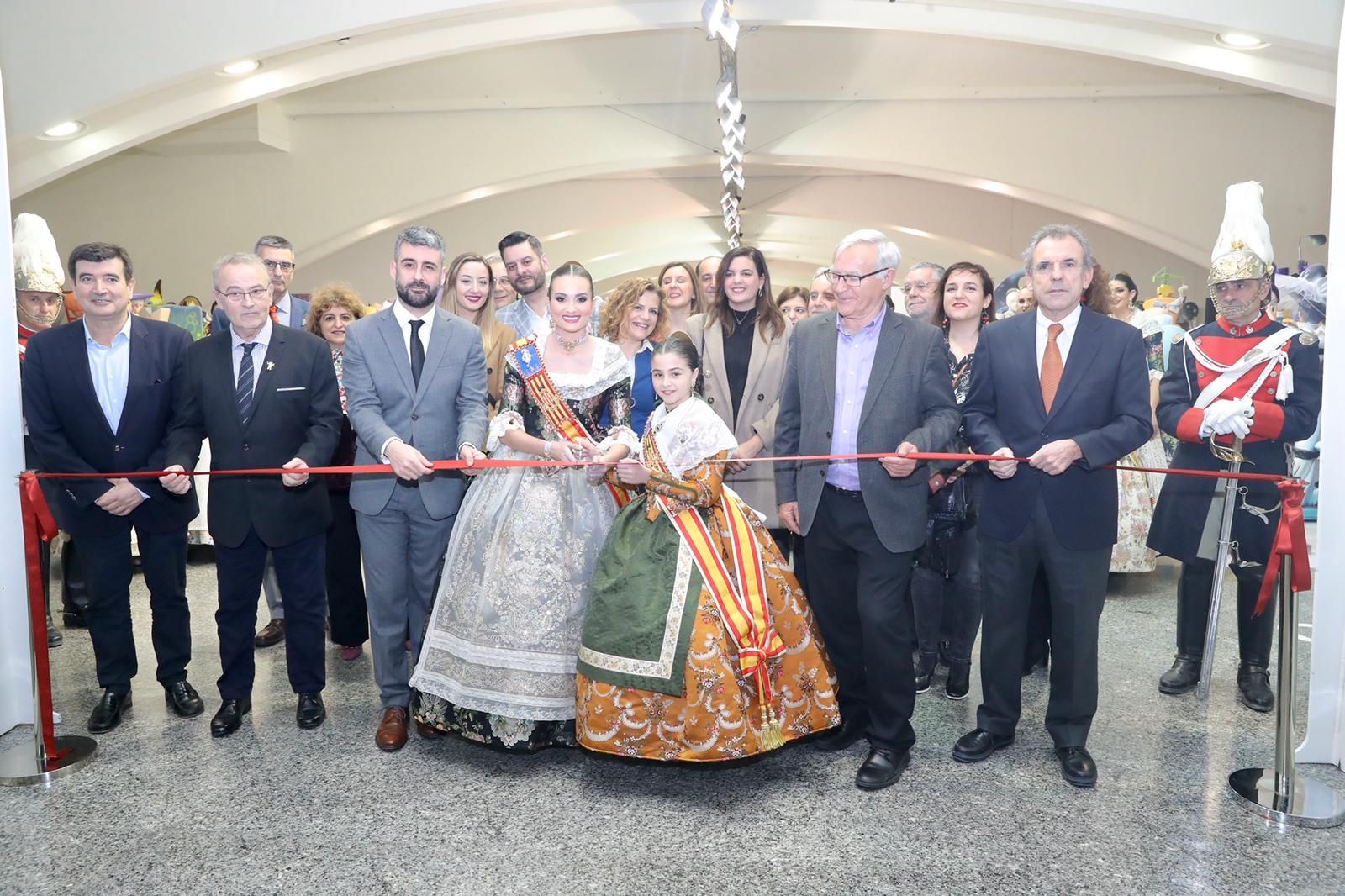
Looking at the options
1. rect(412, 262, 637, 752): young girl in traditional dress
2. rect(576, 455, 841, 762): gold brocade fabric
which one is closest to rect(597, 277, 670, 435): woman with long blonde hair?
rect(412, 262, 637, 752): young girl in traditional dress

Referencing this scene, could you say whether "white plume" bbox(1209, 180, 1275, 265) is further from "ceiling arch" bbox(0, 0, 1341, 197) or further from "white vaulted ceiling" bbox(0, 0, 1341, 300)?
"white vaulted ceiling" bbox(0, 0, 1341, 300)

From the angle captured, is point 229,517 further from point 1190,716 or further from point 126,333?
point 1190,716

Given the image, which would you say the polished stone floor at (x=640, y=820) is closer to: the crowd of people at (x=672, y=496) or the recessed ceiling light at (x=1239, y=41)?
the crowd of people at (x=672, y=496)

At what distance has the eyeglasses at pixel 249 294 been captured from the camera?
143 inches

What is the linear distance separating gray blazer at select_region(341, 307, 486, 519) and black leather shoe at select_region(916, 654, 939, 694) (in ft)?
6.45

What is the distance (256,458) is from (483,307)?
130cm

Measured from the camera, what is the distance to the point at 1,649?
3832mm

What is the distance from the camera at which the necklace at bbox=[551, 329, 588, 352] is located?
363 cm

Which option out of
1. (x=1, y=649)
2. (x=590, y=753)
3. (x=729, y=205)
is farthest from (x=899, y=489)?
(x=729, y=205)

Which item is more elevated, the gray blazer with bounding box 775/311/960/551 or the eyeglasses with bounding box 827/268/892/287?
the eyeglasses with bounding box 827/268/892/287

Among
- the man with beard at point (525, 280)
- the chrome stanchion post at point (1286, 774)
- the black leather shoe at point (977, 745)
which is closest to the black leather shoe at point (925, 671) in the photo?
the black leather shoe at point (977, 745)

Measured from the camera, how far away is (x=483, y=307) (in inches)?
182

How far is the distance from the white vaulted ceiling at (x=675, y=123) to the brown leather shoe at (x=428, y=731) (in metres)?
4.93

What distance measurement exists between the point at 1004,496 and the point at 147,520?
3.00 metres
